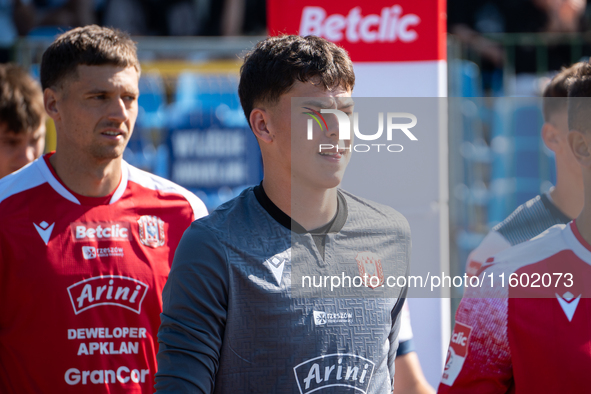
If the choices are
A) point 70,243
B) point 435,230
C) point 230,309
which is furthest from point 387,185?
point 70,243

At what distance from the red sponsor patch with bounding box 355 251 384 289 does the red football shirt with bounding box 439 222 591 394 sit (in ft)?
1.00

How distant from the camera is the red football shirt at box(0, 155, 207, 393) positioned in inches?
93.2

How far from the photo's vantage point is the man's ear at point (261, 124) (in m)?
1.85

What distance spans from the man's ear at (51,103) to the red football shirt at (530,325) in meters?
1.89

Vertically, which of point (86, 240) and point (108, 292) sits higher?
point (86, 240)

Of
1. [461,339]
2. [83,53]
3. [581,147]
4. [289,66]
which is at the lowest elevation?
[461,339]

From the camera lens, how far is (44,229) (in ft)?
8.14

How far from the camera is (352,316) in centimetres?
175

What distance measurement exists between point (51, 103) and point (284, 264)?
1.58m

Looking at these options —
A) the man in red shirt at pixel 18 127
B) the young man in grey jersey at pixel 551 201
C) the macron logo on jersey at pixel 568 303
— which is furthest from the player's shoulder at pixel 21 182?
the macron logo on jersey at pixel 568 303

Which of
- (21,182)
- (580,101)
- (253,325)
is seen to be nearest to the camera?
(253,325)

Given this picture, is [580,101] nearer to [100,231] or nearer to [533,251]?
[533,251]

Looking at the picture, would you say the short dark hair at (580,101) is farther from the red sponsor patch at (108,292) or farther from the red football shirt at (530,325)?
the red sponsor patch at (108,292)

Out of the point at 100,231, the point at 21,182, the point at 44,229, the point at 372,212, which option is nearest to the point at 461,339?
the point at 372,212
